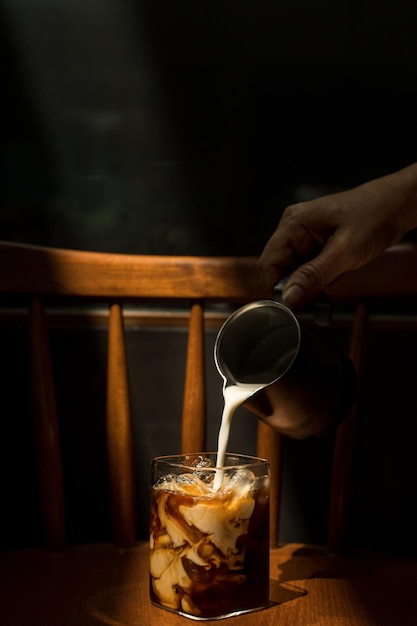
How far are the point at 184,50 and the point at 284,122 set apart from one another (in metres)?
0.18

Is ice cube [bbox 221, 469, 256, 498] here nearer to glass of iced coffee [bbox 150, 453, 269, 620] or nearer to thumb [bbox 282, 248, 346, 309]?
glass of iced coffee [bbox 150, 453, 269, 620]

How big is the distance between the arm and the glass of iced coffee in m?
0.21

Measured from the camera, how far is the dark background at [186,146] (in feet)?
3.50

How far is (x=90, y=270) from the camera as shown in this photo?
85cm

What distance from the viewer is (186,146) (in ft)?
3.56

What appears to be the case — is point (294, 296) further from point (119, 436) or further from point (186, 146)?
point (186, 146)

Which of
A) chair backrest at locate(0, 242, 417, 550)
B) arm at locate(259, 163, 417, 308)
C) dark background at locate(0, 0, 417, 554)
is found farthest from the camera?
dark background at locate(0, 0, 417, 554)

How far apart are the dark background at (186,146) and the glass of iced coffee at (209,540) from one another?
0.49 m

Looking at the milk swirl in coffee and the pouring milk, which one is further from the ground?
the pouring milk

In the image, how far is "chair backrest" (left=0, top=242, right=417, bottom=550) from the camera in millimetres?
804

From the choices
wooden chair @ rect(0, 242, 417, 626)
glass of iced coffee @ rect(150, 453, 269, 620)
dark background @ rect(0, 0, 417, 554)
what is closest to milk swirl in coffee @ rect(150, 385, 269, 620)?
glass of iced coffee @ rect(150, 453, 269, 620)

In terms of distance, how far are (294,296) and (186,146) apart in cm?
52

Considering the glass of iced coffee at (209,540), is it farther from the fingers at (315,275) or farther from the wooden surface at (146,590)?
the fingers at (315,275)

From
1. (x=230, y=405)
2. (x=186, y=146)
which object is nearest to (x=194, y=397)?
(x=230, y=405)
